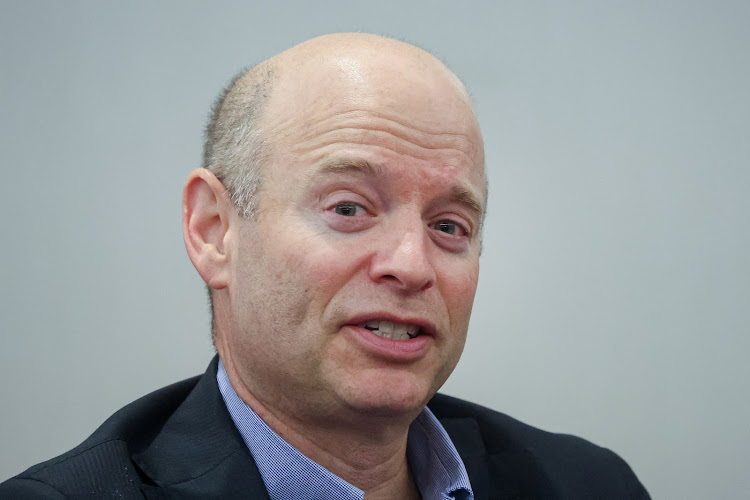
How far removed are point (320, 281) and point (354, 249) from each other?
85 millimetres

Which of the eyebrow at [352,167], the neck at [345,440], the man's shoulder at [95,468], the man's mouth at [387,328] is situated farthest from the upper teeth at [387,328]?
the man's shoulder at [95,468]

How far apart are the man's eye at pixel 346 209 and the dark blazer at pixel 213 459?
18.3 inches

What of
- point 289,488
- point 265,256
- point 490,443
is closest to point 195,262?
point 265,256

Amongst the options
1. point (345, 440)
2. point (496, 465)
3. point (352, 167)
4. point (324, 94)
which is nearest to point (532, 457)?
point (496, 465)

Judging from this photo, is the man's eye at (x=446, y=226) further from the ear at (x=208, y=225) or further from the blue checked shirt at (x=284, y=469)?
the blue checked shirt at (x=284, y=469)

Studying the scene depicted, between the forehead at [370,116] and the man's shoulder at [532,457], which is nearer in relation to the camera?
the forehead at [370,116]

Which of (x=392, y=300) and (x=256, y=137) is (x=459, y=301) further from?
(x=256, y=137)

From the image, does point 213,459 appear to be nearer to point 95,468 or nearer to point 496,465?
point 95,468

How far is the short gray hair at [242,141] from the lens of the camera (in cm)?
163

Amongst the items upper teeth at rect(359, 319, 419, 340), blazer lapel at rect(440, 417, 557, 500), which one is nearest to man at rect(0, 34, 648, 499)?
upper teeth at rect(359, 319, 419, 340)

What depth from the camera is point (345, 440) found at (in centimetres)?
162

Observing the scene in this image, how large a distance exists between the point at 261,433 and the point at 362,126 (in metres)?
0.63

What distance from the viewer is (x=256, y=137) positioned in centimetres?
166

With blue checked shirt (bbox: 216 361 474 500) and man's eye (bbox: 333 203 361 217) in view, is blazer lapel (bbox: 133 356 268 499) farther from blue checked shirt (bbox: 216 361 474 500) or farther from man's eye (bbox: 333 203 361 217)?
man's eye (bbox: 333 203 361 217)
